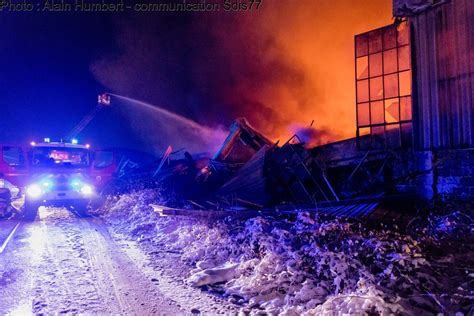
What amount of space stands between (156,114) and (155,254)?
16008 mm

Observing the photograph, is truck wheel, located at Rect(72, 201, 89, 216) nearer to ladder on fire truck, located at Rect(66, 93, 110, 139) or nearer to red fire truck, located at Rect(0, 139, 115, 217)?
red fire truck, located at Rect(0, 139, 115, 217)

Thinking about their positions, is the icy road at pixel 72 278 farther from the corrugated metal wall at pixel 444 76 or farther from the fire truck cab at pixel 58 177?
the corrugated metal wall at pixel 444 76

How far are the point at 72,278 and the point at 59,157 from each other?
27.5 feet

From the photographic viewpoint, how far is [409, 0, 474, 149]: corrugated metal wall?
18.6 ft

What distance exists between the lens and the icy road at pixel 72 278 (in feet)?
12.0

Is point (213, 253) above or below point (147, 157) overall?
below

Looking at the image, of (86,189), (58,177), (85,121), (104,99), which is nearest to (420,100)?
(86,189)

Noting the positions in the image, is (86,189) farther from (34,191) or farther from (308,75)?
(308,75)

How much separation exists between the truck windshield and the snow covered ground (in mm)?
6720

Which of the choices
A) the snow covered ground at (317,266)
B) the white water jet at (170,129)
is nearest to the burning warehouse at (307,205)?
the snow covered ground at (317,266)

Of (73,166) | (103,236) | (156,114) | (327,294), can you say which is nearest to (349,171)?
(327,294)

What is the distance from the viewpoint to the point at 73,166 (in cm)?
1167

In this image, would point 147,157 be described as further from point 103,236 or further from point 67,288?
point 67,288

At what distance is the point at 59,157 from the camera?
11.6m
